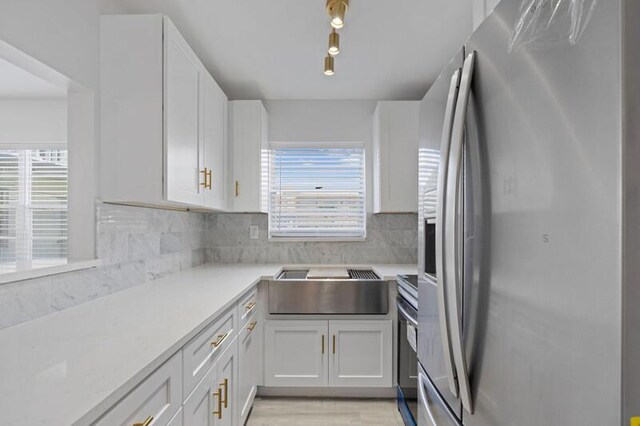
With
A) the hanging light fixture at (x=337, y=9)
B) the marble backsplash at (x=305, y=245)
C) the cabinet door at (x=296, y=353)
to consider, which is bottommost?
the cabinet door at (x=296, y=353)

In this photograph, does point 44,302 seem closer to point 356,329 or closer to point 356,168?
point 356,329

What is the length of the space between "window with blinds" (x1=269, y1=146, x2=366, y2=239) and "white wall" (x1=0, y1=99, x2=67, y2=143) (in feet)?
7.22

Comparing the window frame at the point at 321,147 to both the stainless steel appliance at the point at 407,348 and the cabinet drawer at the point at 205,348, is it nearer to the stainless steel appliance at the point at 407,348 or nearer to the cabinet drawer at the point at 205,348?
the stainless steel appliance at the point at 407,348

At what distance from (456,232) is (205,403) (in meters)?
1.14

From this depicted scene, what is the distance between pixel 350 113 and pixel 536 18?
2.55m

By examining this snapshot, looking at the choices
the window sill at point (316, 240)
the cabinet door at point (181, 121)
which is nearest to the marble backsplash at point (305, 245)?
the window sill at point (316, 240)

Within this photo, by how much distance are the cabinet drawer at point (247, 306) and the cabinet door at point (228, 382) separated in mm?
152

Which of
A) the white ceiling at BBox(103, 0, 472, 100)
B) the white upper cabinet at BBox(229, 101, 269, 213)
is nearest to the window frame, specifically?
the white upper cabinet at BBox(229, 101, 269, 213)

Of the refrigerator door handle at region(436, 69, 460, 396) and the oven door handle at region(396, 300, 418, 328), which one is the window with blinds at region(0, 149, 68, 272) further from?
the refrigerator door handle at region(436, 69, 460, 396)

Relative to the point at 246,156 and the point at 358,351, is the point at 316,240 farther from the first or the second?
the point at 358,351

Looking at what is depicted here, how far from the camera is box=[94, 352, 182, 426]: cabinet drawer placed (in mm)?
771

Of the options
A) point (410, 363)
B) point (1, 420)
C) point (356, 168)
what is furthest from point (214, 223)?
point (1, 420)

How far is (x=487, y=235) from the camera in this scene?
0.74 m

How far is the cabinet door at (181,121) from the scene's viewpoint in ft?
5.37
